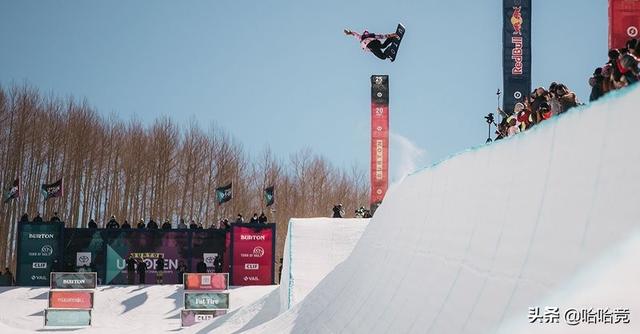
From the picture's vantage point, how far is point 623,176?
436cm

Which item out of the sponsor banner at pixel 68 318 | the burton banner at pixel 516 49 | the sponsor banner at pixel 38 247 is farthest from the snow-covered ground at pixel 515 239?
the sponsor banner at pixel 38 247

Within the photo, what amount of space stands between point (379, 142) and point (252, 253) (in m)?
6.67

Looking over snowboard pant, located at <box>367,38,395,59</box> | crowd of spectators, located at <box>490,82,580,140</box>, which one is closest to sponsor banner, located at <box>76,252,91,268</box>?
snowboard pant, located at <box>367,38,395,59</box>

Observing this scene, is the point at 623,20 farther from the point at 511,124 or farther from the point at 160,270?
the point at 160,270

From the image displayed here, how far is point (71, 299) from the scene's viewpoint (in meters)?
23.9

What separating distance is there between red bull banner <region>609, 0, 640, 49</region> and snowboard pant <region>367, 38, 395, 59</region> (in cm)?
1365

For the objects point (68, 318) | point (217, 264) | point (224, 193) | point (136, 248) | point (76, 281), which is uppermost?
point (224, 193)

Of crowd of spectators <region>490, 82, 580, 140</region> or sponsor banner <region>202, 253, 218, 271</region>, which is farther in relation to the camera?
sponsor banner <region>202, 253, 218, 271</region>

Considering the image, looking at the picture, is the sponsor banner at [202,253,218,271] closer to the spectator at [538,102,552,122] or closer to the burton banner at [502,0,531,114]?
the burton banner at [502,0,531,114]

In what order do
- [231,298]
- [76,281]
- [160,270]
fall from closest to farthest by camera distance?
1. [76,281]
2. [231,298]
3. [160,270]

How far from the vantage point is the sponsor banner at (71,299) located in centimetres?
2380

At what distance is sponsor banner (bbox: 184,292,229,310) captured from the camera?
22281mm

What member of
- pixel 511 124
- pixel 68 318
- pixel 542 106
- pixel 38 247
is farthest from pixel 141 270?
pixel 542 106

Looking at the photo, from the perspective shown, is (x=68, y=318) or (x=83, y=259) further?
(x=83, y=259)
